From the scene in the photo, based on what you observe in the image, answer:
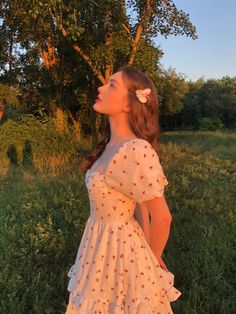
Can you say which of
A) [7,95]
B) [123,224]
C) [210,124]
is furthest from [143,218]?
[210,124]

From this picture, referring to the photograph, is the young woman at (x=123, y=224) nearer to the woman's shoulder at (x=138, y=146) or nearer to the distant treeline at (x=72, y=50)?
the woman's shoulder at (x=138, y=146)

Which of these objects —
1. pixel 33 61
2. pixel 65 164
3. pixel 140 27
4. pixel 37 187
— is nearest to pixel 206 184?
pixel 37 187

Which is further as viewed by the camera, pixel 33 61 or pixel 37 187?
pixel 33 61

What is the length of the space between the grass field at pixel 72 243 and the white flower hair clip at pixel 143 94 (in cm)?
268

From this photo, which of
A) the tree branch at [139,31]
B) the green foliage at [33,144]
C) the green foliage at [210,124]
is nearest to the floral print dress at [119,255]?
the green foliage at [33,144]

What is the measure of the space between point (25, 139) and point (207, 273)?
35.4 ft

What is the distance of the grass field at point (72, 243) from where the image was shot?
15.0 feet

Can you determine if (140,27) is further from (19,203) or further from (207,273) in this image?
(207,273)

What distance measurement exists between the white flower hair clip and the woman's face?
0.08 meters

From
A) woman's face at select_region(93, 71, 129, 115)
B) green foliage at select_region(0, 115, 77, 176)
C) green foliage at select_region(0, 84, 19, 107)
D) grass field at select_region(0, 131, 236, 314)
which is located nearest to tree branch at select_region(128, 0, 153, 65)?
green foliage at select_region(0, 115, 77, 176)

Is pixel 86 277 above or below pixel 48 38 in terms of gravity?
below

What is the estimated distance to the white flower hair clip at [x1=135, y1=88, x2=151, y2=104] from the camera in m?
2.30

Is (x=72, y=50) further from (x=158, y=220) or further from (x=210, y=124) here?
(x=210, y=124)

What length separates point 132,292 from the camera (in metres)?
2.31
